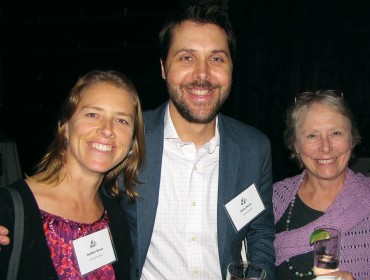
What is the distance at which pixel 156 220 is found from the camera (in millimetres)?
2039

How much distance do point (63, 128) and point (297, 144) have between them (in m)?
1.46

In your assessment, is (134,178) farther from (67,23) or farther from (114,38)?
(67,23)

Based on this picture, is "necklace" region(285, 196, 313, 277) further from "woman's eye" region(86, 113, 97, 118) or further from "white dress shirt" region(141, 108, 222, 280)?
"woman's eye" region(86, 113, 97, 118)

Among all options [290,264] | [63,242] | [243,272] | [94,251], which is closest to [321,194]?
[290,264]

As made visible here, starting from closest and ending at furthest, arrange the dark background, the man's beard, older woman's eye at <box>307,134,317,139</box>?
the man's beard, older woman's eye at <box>307,134,317,139</box>, the dark background

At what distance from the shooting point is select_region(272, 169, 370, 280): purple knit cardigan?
2.10 metres

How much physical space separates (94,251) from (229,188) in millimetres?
806

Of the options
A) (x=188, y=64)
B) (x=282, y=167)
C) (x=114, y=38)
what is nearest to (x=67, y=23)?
(x=114, y=38)

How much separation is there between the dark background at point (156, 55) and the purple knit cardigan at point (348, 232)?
2475mm

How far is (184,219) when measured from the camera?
2043 millimetres

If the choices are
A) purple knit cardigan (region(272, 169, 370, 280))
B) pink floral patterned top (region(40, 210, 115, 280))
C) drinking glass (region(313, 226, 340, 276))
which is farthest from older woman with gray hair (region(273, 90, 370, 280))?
pink floral patterned top (region(40, 210, 115, 280))

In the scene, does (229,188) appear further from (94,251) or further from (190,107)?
(94,251)

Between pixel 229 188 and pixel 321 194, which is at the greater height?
pixel 229 188

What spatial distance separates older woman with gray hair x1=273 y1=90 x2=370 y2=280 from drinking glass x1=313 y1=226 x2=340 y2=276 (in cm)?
46
